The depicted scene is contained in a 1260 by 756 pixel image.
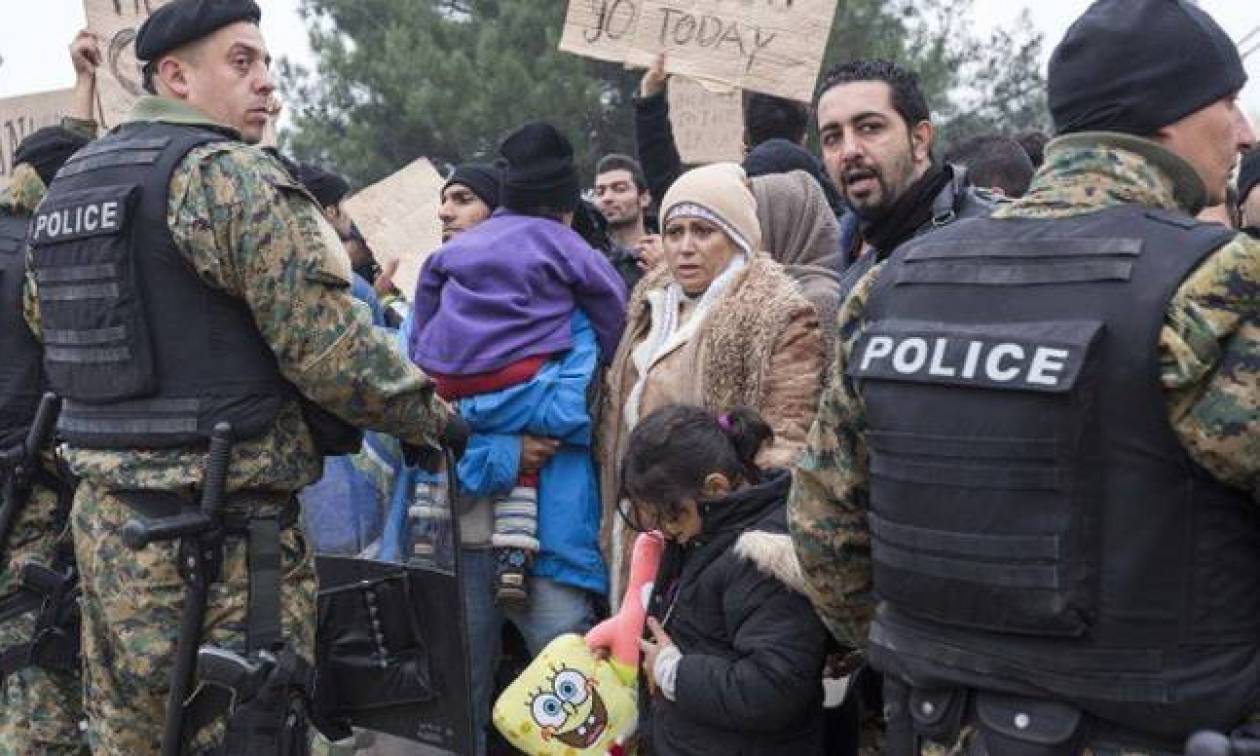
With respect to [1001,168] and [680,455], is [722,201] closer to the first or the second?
[680,455]

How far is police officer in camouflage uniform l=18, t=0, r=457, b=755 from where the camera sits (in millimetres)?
3672

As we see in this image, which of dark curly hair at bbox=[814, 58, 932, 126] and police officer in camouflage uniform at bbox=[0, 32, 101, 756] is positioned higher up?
dark curly hair at bbox=[814, 58, 932, 126]

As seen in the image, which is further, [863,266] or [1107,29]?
[863,266]

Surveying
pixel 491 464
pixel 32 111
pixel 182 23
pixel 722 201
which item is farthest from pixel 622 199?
pixel 182 23

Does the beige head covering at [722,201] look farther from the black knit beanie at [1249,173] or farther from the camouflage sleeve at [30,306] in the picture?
the camouflage sleeve at [30,306]

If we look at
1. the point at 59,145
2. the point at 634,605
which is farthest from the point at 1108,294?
the point at 59,145

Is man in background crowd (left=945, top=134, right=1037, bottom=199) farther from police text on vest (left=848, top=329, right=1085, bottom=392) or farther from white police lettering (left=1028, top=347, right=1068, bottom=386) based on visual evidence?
white police lettering (left=1028, top=347, right=1068, bottom=386)

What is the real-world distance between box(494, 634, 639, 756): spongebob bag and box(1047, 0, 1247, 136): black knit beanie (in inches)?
75.0

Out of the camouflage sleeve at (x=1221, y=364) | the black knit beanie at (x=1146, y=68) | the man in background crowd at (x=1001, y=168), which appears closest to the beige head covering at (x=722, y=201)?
the man in background crowd at (x=1001, y=168)

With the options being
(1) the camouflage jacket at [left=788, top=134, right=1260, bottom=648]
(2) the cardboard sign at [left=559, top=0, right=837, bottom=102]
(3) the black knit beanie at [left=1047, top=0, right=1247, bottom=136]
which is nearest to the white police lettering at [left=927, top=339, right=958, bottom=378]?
(1) the camouflage jacket at [left=788, top=134, right=1260, bottom=648]

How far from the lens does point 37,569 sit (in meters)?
4.65

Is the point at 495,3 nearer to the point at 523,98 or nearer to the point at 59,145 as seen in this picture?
the point at 523,98

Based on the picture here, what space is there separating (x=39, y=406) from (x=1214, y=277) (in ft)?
11.8

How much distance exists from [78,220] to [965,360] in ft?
7.61
